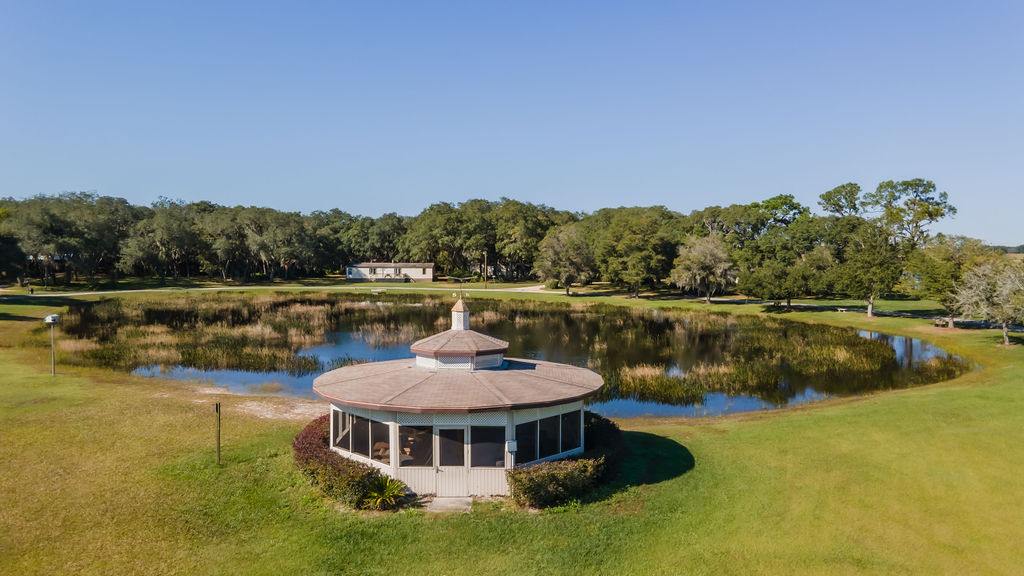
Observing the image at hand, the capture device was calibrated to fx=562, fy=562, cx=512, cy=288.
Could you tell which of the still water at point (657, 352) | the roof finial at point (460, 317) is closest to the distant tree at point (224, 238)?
the still water at point (657, 352)

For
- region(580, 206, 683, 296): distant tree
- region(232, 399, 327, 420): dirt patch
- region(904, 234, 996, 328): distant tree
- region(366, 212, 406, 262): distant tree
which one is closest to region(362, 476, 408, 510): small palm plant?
region(232, 399, 327, 420): dirt patch

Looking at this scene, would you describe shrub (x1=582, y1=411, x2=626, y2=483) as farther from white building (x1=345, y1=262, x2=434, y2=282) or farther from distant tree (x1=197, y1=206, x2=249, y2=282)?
white building (x1=345, y1=262, x2=434, y2=282)

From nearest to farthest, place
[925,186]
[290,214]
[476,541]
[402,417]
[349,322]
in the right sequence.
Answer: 1. [476,541]
2. [402,417]
3. [349,322]
4. [925,186]
5. [290,214]

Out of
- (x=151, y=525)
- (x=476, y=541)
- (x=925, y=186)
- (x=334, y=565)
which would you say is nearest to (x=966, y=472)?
(x=476, y=541)

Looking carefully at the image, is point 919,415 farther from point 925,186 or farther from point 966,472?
point 925,186

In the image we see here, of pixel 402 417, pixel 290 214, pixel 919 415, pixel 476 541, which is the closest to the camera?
pixel 476 541

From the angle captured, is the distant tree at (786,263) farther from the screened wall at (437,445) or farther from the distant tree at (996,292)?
the screened wall at (437,445)

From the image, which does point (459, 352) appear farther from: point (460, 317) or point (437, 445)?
point (437, 445)
